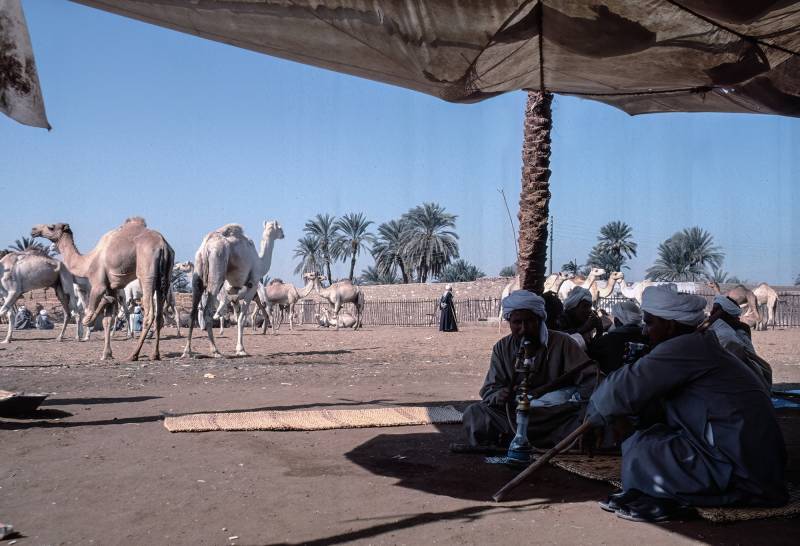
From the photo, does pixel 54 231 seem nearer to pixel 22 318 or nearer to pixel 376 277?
pixel 22 318

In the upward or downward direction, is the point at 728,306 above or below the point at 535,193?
below

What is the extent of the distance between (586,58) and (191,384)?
22.3ft

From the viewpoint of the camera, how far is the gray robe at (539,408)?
523 cm

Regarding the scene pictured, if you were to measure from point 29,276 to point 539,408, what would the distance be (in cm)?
Result: 1724

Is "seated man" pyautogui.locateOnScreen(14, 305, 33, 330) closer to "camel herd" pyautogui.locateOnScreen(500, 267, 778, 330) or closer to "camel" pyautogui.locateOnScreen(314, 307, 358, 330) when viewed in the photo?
"camel" pyautogui.locateOnScreen(314, 307, 358, 330)

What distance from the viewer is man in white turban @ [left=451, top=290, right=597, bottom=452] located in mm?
5199

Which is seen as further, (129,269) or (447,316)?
(447,316)

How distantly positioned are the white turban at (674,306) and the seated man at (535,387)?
1341 mm

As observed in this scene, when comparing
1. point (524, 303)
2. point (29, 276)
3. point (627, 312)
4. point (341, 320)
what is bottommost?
point (341, 320)

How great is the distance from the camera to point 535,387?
207 inches

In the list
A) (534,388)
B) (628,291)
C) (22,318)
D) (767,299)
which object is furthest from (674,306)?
(22,318)

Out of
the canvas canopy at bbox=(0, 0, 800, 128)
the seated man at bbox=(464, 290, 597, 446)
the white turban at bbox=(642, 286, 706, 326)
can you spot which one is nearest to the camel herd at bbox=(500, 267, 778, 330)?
the seated man at bbox=(464, 290, 597, 446)

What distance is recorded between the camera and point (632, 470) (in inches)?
150

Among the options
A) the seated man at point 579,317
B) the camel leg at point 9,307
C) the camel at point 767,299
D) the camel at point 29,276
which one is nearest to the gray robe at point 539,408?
the seated man at point 579,317
